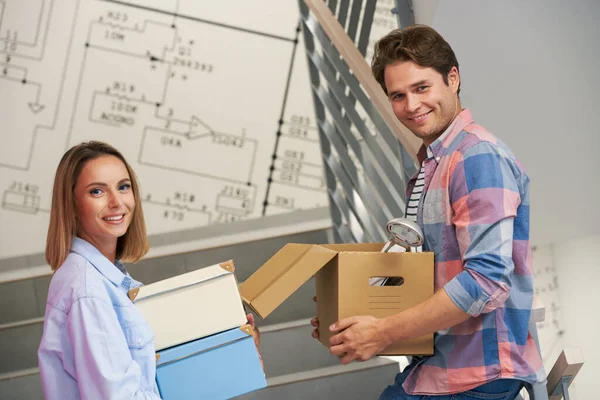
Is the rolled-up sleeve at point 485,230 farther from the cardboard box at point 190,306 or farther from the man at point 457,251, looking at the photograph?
the cardboard box at point 190,306

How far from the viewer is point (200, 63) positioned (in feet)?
15.2

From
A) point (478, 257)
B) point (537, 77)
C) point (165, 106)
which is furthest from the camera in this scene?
point (165, 106)

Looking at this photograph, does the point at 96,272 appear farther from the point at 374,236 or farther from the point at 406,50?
the point at 374,236

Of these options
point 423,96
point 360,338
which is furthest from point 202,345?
point 423,96

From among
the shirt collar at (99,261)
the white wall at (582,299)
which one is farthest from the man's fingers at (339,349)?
the white wall at (582,299)

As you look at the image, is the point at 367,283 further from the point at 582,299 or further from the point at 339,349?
the point at 582,299

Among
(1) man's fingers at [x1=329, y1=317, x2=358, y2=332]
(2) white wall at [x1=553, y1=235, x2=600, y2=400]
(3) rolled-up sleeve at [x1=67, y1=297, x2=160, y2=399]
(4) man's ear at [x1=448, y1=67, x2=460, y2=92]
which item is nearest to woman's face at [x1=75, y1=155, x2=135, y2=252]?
(3) rolled-up sleeve at [x1=67, y1=297, x2=160, y2=399]

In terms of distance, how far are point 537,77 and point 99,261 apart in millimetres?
1343

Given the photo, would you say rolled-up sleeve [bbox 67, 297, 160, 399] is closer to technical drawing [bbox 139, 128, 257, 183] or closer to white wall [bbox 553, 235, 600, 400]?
white wall [bbox 553, 235, 600, 400]

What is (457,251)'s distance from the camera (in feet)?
4.45

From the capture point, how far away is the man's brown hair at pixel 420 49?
141cm

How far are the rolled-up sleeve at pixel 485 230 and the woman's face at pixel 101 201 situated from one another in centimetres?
71

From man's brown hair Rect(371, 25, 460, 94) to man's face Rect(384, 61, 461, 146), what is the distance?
11 millimetres

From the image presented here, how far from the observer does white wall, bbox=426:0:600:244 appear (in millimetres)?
1920
